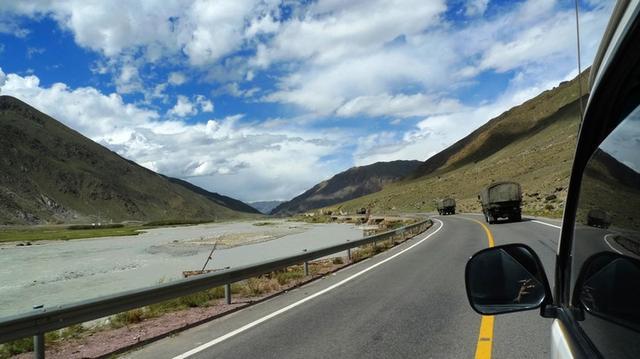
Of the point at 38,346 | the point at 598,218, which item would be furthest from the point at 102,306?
the point at 598,218

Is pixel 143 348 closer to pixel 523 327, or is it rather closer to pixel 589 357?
pixel 523 327

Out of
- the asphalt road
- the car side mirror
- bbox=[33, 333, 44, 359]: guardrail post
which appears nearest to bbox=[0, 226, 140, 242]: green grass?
the asphalt road

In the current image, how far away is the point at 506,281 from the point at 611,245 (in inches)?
27.6

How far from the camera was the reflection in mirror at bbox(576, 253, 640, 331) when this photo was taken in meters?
1.77

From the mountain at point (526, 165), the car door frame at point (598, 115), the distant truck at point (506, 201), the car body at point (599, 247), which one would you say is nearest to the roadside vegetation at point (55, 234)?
the mountain at point (526, 165)

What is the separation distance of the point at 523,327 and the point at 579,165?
5726 mm

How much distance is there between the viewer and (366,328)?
7812 millimetres

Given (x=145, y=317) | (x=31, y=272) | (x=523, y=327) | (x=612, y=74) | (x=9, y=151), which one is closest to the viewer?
(x=612, y=74)

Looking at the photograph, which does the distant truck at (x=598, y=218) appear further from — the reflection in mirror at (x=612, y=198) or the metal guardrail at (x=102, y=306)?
the metal guardrail at (x=102, y=306)

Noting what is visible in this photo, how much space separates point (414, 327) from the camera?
771 cm

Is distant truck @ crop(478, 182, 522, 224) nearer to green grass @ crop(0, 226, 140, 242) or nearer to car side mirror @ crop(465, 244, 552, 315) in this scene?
car side mirror @ crop(465, 244, 552, 315)

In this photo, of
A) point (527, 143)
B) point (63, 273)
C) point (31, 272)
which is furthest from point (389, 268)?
point (527, 143)

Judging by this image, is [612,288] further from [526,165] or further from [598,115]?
[526,165]

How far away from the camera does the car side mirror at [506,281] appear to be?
2.55 meters
